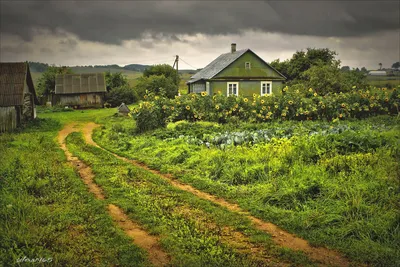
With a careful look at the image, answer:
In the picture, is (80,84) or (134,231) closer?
(134,231)

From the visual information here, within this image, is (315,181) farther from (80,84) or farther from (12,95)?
(80,84)

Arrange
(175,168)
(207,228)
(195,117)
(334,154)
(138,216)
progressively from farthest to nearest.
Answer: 1. (195,117)
2. (175,168)
3. (334,154)
4. (138,216)
5. (207,228)

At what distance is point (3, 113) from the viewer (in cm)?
1994

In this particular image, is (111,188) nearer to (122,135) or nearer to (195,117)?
(122,135)

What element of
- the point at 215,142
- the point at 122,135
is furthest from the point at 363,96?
the point at 122,135

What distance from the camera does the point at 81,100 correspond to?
3912 centimetres

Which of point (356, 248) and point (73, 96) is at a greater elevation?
point (73, 96)

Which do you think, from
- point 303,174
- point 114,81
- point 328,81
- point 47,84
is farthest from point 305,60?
point 303,174

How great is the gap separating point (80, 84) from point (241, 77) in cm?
2014

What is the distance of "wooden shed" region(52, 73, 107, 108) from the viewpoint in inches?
1526

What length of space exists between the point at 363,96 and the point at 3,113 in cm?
2117

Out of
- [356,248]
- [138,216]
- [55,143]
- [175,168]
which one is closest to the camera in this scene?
[356,248]

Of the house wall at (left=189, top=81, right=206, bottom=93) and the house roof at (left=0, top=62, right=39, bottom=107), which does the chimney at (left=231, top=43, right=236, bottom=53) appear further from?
the house roof at (left=0, top=62, right=39, bottom=107)

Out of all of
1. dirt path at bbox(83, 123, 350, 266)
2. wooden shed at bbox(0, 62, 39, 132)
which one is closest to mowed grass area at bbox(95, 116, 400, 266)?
dirt path at bbox(83, 123, 350, 266)
